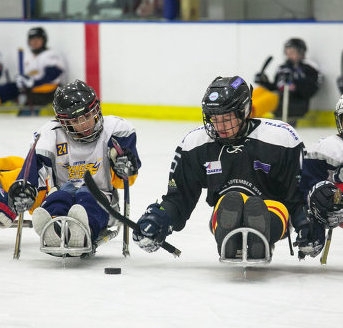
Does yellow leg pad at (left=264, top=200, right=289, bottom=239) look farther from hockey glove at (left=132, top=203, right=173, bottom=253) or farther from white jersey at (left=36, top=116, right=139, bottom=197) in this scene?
white jersey at (left=36, top=116, right=139, bottom=197)

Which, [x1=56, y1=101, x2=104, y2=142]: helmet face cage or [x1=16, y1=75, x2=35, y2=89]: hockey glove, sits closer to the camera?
[x1=56, y1=101, x2=104, y2=142]: helmet face cage

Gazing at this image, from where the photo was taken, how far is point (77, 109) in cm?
454

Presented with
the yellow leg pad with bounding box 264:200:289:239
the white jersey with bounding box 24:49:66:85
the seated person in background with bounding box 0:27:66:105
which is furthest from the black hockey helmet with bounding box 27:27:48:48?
the yellow leg pad with bounding box 264:200:289:239

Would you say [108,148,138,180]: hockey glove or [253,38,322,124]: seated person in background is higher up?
[108,148,138,180]: hockey glove

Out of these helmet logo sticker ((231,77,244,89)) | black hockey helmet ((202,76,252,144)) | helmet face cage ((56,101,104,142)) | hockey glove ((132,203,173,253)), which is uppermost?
helmet logo sticker ((231,77,244,89))

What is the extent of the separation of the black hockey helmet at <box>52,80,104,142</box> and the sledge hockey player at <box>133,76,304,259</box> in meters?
0.44

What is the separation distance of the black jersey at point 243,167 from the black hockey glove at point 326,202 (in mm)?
160

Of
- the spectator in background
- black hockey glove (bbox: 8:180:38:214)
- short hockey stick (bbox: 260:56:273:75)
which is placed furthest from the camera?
the spectator in background

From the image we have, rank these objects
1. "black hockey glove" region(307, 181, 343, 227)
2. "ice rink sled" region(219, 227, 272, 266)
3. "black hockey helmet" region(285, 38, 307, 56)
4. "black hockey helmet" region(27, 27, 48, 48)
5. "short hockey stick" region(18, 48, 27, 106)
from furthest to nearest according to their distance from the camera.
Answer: "short hockey stick" region(18, 48, 27, 106)
"black hockey helmet" region(27, 27, 48, 48)
"black hockey helmet" region(285, 38, 307, 56)
"black hockey glove" region(307, 181, 343, 227)
"ice rink sled" region(219, 227, 272, 266)

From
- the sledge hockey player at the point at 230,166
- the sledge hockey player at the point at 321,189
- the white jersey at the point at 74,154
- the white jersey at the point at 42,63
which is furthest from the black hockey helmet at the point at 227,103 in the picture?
the white jersey at the point at 42,63

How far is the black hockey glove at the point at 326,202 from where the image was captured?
409 cm

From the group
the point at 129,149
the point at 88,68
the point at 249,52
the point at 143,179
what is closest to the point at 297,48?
the point at 249,52

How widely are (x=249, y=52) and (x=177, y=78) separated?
2.84 feet

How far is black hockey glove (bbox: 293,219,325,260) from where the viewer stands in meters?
4.18
